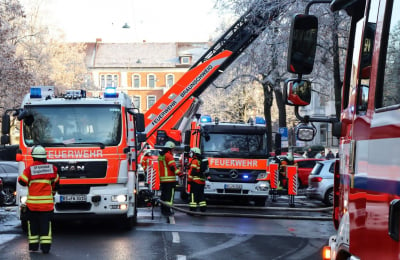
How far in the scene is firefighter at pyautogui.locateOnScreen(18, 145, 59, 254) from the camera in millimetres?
11297

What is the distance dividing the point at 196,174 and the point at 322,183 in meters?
5.90

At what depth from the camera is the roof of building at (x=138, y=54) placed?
9900 cm

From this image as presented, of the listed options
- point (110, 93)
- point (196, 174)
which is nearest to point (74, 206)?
point (110, 93)

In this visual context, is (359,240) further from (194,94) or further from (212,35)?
(212,35)

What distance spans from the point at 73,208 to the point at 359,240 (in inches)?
406

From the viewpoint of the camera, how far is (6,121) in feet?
45.4

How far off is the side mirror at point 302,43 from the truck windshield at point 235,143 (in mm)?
16228

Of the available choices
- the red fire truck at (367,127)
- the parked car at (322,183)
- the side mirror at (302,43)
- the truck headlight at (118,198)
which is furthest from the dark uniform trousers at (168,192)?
the side mirror at (302,43)

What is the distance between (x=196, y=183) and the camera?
1836cm

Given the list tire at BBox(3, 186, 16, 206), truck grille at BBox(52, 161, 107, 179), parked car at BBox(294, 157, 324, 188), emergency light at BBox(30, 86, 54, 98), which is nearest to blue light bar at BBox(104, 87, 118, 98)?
emergency light at BBox(30, 86, 54, 98)

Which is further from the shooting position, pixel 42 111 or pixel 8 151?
pixel 8 151

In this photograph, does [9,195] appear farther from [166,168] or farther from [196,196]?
[166,168]

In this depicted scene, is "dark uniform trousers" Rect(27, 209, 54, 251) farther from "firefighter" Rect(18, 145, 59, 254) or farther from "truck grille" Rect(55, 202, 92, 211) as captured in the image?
"truck grille" Rect(55, 202, 92, 211)

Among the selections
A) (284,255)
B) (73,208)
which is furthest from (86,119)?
(284,255)
